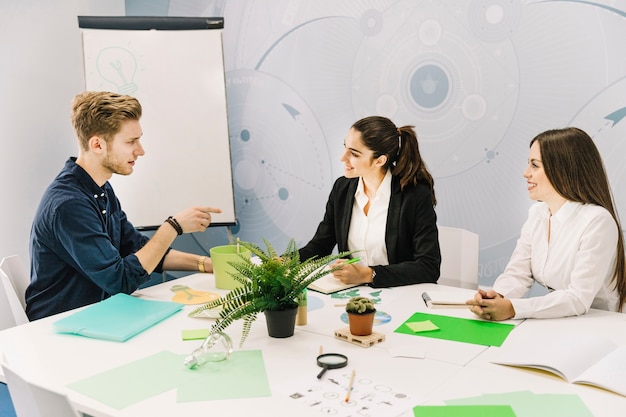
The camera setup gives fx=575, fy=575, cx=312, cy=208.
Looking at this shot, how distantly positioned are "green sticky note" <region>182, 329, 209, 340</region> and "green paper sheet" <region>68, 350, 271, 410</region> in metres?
0.12

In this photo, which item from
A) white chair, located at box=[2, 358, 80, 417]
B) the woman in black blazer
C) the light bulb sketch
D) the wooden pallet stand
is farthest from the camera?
the light bulb sketch

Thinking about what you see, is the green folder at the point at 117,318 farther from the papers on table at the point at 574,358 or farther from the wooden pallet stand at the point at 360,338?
the papers on table at the point at 574,358

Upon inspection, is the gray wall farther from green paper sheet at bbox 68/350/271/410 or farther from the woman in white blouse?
green paper sheet at bbox 68/350/271/410

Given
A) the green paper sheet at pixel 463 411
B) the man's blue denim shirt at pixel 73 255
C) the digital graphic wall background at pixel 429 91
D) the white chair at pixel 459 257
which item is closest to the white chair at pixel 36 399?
the green paper sheet at pixel 463 411

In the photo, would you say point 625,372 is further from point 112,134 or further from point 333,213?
point 112,134

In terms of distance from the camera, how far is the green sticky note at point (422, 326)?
1647 mm

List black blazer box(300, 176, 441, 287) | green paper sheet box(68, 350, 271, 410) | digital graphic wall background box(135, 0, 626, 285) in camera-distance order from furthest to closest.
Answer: digital graphic wall background box(135, 0, 626, 285)
black blazer box(300, 176, 441, 287)
green paper sheet box(68, 350, 271, 410)

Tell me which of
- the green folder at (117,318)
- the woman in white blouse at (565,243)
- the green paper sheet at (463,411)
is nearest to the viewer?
the green paper sheet at (463,411)

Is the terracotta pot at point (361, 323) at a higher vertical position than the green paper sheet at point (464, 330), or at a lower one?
higher

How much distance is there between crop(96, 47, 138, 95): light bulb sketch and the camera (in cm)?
337

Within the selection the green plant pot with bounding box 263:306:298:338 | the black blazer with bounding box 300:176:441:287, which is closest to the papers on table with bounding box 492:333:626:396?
the green plant pot with bounding box 263:306:298:338

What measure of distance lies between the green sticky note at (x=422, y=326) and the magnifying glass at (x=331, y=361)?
0.30 meters

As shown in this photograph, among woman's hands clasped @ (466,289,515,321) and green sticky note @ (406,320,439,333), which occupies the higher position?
woman's hands clasped @ (466,289,515,321)

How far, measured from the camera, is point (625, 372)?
1302 mm
